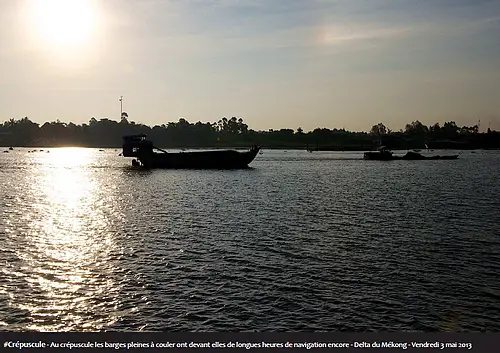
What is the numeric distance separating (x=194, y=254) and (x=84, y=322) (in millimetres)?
13259

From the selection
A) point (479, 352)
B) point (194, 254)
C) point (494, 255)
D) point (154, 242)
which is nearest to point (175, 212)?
point (154, 242)

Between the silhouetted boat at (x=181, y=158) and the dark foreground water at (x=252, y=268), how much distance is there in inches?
3186

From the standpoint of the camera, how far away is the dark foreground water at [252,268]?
2241 centimetres

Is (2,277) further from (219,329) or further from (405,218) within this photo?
(405,218)

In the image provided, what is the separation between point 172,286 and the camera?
26.9 m
